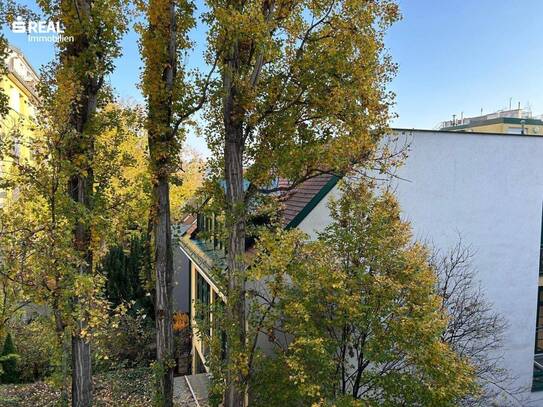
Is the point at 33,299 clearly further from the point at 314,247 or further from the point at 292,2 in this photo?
the point at 292,2

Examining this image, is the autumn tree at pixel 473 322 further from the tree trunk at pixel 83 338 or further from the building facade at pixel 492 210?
the tree trunk at pixel 83 338

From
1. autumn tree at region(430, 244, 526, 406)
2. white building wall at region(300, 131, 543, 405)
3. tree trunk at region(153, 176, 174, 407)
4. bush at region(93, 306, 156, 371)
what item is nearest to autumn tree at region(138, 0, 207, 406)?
tree trunk at region(153, 176, 174, 407)

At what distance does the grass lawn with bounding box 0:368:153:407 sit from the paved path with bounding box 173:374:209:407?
0.77 m

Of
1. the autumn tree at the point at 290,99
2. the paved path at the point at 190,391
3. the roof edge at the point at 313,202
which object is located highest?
the autumn tree at the point at 290,99

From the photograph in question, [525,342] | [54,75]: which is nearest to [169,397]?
[54,75]

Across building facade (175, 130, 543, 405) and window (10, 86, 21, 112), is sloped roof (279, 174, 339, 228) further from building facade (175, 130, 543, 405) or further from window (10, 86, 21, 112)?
window (10, 86, 21, 112)

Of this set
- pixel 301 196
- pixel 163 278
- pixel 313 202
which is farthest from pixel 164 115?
pixel 301 196

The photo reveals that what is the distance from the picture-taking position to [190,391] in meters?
11.5

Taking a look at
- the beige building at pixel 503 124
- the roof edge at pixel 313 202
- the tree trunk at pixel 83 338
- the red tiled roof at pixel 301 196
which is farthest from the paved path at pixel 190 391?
the beige building at pixel 503 124

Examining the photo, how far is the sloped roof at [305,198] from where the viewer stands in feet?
27.8

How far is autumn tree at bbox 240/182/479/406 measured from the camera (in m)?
5.95

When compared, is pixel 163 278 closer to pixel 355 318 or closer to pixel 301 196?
pixel 301 196

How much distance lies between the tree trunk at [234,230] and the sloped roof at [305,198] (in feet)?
4.28

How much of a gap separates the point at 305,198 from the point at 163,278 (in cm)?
330
